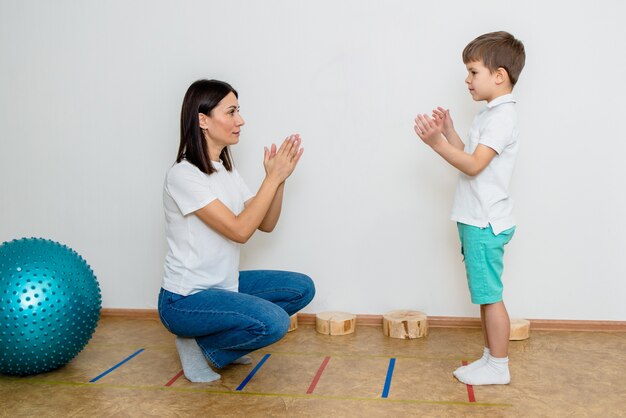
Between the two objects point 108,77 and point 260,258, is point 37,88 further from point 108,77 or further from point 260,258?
point 260,258

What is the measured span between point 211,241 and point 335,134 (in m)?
0.91

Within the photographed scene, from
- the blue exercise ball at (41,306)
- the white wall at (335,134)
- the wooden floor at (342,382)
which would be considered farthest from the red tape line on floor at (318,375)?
the blue exercise ball at (41,306)

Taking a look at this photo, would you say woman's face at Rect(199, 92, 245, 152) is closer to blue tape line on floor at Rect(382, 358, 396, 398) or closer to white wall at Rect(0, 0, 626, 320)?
white wall at Rect(0, 0, 626, 320)

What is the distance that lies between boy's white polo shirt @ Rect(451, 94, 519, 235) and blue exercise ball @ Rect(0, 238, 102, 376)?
1378 millimetres

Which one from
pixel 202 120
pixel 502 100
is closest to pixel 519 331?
pixel 502 100

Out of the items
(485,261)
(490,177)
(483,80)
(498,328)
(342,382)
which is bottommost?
(342,382)

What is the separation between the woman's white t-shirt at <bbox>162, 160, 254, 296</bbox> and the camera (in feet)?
7.36

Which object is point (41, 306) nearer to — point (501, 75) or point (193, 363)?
point (193, 363)

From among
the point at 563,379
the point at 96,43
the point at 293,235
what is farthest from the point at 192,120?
the point at 563,379

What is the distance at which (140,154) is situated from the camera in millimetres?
3154

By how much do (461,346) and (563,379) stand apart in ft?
1.57

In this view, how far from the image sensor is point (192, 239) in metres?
2.29

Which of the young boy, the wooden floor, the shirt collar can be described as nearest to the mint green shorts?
the young boy

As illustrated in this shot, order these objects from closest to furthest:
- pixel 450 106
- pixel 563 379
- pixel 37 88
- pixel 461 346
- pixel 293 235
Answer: pixel 563 379
pixel 461 346
pixel 450 106
pixel 293 235
pixel 37 88
